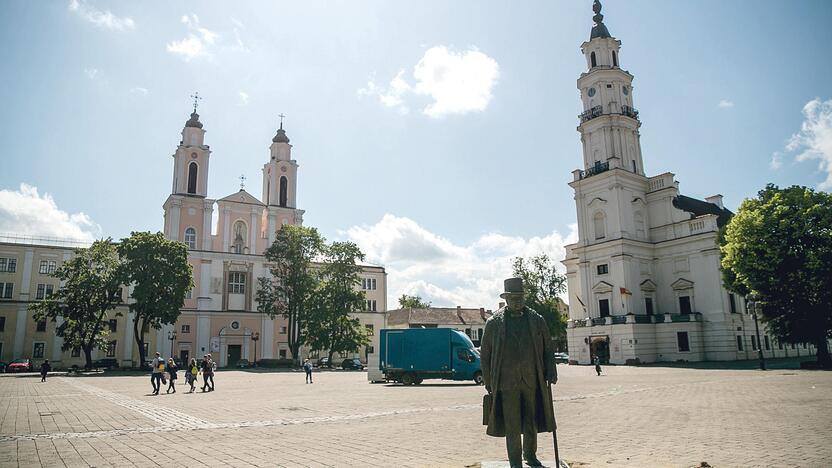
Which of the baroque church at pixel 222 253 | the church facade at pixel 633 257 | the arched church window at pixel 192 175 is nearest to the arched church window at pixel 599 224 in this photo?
the church facade at pixel 633 257

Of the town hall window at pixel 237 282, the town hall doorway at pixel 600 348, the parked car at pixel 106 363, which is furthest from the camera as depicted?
the town hall window at pixel 237 282

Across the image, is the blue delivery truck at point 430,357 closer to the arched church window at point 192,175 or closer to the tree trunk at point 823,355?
the tree trunk at point 823,355

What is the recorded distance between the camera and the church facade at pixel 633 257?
46250mm

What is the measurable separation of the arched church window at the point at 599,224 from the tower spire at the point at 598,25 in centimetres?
1970

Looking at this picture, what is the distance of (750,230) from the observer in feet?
107

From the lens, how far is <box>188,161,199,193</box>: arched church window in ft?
198

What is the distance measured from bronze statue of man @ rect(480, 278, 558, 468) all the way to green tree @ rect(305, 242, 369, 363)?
4546cm

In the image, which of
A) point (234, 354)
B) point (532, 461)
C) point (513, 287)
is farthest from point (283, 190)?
point (532, 461)

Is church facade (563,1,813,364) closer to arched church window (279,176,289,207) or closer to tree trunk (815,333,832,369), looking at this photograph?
tree trunk (815,333,832,369)

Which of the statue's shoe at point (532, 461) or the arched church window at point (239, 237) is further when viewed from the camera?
the arched church window at point (239, 237)

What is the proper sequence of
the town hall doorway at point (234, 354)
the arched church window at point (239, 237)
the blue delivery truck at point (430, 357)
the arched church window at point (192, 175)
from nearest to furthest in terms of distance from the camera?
the blue delivery truck at point (430, 357), the town hall doorway at point (234, 354), the arched church window at point (192, 175), the arched church window at point (239, 237)

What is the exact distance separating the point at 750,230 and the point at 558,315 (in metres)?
39.7

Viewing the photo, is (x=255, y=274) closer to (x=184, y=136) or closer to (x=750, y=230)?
(x=184, y=136)

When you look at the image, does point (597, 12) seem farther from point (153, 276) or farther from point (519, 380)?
point (519, 380)
